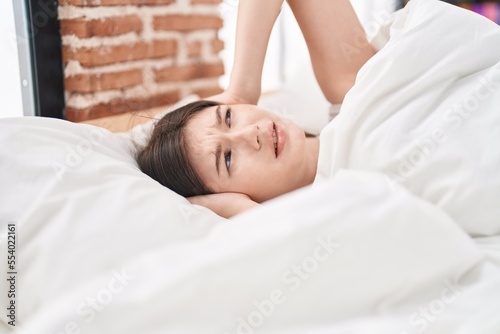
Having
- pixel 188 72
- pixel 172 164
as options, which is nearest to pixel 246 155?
pixel 172 164

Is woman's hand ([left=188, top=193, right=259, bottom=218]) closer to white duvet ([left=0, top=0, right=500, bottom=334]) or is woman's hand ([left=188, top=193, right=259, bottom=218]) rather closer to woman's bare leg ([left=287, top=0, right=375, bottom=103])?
white duvet ([left=0, top=0, right=500, bottom=334])

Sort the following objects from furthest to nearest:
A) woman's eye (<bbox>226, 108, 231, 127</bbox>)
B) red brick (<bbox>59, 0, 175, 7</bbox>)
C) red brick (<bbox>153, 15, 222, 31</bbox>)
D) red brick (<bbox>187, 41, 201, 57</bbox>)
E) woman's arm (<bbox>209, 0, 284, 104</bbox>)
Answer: red brick (<bbox>187, 41, 201, 57</bbox>), red brick (<bbox>153, 15, 222, 31</bbox>), red brick (<bbox>59, 0, 175, 7</bbox>), woman's arm (<bbox>209, 0, 284, 104</bbox>), woman's eye (<bbox>226, 108, 231, 127</bbox>)

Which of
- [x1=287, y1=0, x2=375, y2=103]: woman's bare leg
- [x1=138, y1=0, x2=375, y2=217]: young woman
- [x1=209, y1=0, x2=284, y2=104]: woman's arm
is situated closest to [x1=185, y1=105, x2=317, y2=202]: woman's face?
[x1=138, y1=0, x2=375, y2=217]: young woman

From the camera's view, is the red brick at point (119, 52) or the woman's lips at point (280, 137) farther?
the red brick at point (119, 52)

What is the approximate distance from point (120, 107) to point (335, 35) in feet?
2.29

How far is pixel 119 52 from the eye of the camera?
5.30 feet

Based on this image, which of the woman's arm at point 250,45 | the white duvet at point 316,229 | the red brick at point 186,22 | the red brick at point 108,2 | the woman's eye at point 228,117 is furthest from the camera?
the red brick at point 186,22

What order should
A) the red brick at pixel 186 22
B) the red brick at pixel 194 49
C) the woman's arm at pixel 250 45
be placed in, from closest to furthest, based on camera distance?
1. the woman's arm at pixel 250 45
2. the red brick at pixel 186 22
3. the red brick at pixel 194 49

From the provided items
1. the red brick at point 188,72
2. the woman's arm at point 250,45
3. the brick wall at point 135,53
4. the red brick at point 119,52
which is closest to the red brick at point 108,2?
the brick wall at point 135,53

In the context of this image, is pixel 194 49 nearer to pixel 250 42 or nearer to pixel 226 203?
pixel 250 42

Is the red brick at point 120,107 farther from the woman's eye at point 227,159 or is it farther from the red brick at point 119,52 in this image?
the woman's eye at point 227,159

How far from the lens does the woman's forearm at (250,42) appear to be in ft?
4.24

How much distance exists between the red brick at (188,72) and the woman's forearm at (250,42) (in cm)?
55

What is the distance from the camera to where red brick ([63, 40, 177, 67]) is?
4.88 feet
